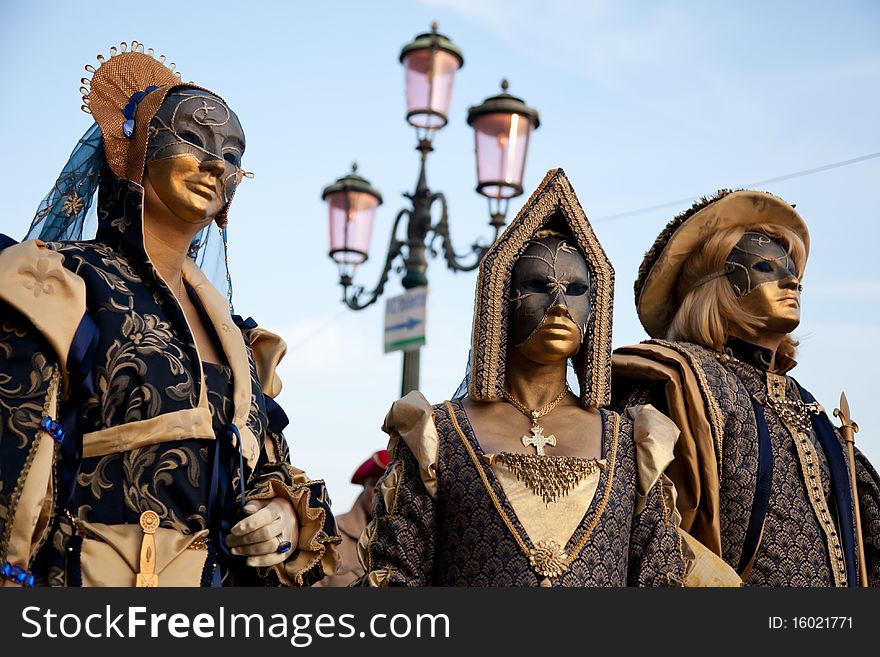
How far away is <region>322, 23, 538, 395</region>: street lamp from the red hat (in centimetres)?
144

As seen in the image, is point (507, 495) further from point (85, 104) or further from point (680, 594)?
point (85, 104)

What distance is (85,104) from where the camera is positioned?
3.88 metres

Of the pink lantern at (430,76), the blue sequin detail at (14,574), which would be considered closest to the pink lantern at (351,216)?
the pink lantern at (430,76)

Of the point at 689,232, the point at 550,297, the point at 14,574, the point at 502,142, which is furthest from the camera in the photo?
the point at 502,142

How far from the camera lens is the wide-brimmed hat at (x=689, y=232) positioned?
5.10 metres

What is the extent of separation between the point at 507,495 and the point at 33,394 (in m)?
1.44

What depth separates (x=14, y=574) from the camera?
3.03 meters

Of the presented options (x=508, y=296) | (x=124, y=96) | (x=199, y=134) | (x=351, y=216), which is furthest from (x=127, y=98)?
(x=351, y=216)

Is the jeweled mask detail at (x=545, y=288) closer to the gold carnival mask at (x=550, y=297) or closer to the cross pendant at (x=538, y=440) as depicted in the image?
the gold carnival mask at (x=550, y=297)

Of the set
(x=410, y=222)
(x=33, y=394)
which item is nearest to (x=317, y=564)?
(x=33, y=394)

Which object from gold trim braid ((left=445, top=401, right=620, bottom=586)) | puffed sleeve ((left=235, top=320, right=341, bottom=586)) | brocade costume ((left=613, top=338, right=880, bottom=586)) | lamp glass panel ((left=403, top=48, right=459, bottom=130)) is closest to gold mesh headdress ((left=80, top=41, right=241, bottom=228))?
puffed sleeve ((left=235, top=320, right=341, bottom=586))

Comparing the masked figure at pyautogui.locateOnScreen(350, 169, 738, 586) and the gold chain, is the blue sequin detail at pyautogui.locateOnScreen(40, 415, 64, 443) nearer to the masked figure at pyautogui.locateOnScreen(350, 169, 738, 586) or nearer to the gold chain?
the masked figure at pyautogui.locateOnScreen(350, 169, 738, 586)

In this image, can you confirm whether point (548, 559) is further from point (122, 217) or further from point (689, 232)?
point (689, 232)

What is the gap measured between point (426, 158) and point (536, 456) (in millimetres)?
5590
